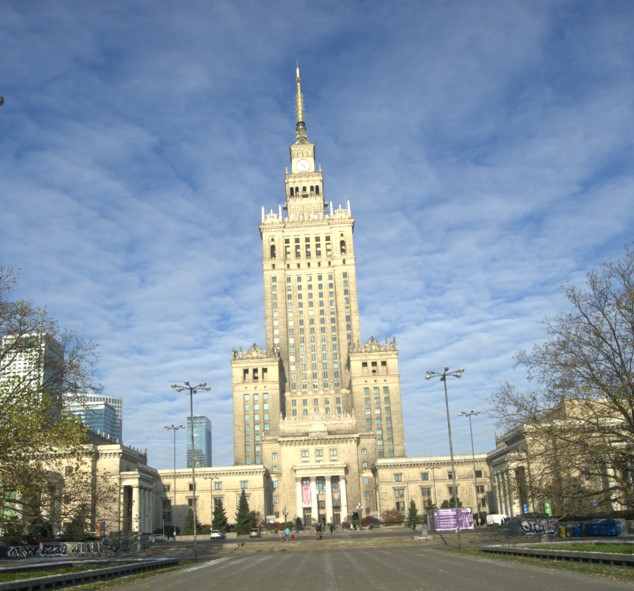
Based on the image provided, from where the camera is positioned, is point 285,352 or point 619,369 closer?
point 619,369

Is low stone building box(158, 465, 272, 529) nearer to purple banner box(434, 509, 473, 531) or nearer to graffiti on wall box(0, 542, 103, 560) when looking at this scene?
purple banner box(434, 509, 473, 531)

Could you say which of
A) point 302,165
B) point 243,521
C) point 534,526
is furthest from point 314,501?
point 302,165

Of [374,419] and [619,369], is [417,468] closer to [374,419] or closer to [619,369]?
[374,419]

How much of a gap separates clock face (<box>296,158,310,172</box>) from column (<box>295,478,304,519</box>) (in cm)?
9088

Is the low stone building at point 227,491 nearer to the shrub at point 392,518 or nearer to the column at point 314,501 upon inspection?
the column at point 314,501

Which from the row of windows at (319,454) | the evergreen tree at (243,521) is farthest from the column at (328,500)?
the evergreen tree at (243,521)

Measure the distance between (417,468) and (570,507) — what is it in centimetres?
9941

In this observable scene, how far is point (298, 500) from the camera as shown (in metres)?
131

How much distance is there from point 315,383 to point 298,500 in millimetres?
36697

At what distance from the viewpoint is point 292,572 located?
34.0m

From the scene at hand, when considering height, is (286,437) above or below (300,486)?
above

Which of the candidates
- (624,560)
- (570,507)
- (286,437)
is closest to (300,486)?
(286,437)

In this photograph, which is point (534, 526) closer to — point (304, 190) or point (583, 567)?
point (583, 567)

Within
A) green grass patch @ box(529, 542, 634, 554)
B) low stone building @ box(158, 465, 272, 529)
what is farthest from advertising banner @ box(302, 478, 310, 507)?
green grass patch @ box(529, 542, 634, 554)
